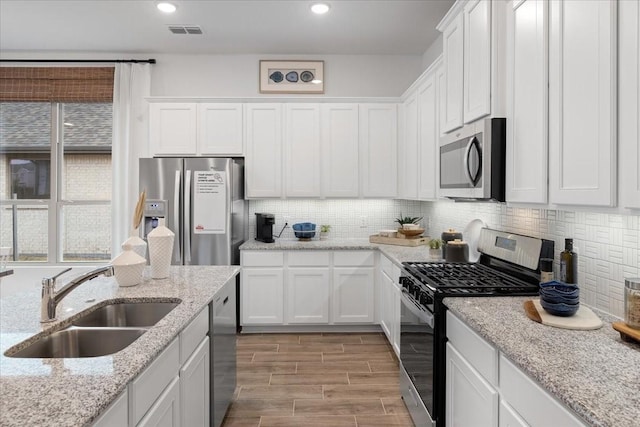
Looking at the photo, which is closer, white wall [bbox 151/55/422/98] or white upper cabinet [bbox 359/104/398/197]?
white upper cabinet [bbox 359/104/398/197]

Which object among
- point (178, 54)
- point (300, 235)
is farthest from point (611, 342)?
point (178, 54)

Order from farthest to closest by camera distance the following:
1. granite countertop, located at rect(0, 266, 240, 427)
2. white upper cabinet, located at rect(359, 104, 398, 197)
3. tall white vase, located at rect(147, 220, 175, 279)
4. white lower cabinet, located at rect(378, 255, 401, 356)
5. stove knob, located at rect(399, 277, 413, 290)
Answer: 1. white upper cabinet, located at rect(359, 104, 398, 197)
2. white lower cabinet, located at rect(378, 255, 401, 356)
3. stove knob, located at rect(399, 277, 413, 290)
4. tall white vase, located at rect(147, 220, 175, 279)
5. granite countertop, located at rect(0, 266, 240, 427)

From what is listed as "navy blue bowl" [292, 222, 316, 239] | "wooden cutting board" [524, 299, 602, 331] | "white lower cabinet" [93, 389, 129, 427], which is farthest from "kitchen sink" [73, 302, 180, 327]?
"navy blue bowl" [292, 222, 316, 239]

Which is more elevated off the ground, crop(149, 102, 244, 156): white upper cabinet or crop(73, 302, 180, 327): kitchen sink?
crop(149, 102, 244, 156): white upper cabinet

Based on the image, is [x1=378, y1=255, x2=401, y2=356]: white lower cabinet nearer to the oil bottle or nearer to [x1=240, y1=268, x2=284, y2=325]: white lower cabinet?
[x1=240, y1=268, x2=284, y2=325]: white lower cabinet

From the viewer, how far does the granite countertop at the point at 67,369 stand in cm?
90

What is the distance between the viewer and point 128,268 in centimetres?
210

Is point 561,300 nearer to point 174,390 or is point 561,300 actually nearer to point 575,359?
point 575,359

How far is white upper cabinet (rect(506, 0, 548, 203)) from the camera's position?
1667 mm

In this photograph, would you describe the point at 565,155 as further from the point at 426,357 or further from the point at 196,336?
the point at 196,336

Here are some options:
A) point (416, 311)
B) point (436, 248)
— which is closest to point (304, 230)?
point (436, 248)

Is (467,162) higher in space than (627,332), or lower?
higher

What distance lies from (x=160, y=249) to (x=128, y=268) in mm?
217

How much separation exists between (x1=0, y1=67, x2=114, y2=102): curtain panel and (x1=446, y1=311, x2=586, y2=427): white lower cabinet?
4.43 meters
